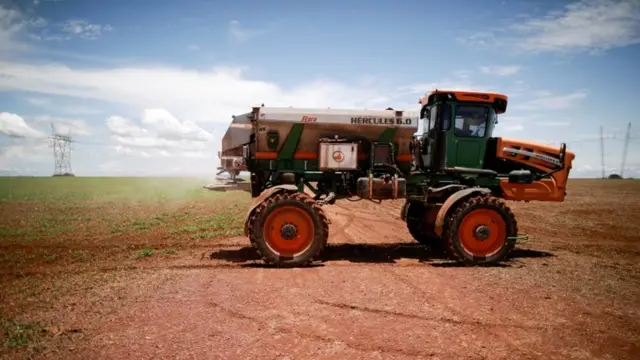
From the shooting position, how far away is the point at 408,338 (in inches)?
181

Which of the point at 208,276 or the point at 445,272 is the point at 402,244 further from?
the point at 208,276

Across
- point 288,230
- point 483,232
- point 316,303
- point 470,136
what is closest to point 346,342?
point 316,303

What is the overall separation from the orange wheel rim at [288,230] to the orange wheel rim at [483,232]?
357cm

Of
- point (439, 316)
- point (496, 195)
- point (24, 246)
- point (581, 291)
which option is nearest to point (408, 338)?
Result: point (439, 316)

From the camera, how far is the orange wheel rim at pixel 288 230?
26.6ft

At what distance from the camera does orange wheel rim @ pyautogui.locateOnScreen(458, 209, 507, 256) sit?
8523mm

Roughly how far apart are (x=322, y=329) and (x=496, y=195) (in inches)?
262

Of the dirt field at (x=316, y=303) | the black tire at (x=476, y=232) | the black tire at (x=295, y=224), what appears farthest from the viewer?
the black tire at (x=476, y=232)

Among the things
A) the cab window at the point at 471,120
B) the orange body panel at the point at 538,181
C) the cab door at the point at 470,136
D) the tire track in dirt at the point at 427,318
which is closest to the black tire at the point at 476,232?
the orange body panel at the point at 538,181

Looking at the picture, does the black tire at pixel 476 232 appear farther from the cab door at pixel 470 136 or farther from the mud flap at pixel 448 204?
the cab door at pixel 470 136

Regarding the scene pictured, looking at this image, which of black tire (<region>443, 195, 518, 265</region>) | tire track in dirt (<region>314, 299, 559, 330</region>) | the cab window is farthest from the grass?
the cab window

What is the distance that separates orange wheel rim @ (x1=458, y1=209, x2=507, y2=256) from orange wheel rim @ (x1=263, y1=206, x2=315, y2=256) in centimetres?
357

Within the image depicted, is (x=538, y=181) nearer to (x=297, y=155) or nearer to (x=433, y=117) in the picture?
(x=433, y=117)

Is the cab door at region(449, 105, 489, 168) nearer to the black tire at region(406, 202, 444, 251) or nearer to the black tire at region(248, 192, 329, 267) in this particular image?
the black tire at region(406, 202, 444, 251)
